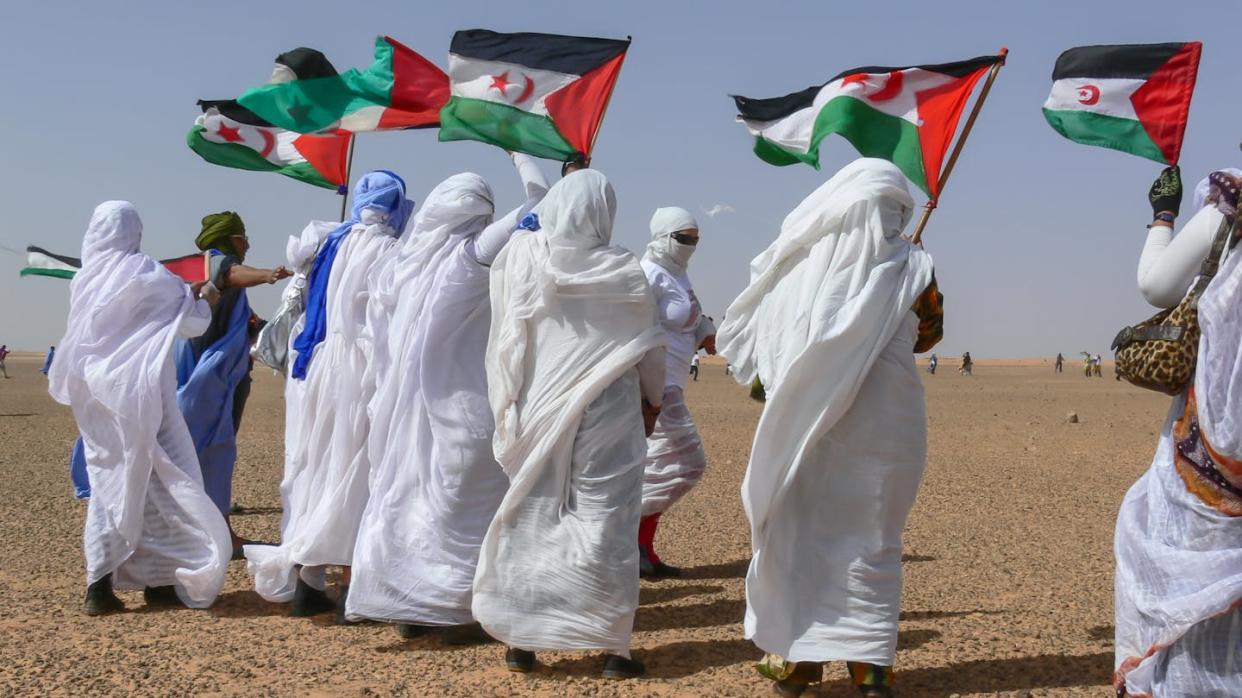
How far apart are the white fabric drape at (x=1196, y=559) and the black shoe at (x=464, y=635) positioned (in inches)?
113

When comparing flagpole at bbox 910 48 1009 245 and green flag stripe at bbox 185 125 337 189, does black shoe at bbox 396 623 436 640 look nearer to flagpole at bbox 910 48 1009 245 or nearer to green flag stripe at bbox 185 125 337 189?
flagpole at bbox 910 48 1009 245

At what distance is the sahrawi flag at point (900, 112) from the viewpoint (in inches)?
262

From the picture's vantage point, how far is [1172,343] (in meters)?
4.14

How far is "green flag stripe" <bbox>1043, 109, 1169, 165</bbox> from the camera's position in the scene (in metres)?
5.48

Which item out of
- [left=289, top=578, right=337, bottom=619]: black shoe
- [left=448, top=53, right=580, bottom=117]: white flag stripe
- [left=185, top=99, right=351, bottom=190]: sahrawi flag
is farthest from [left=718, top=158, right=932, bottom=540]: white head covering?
[left=185, top=99, right=351, bottom=190]: sahrawi flag

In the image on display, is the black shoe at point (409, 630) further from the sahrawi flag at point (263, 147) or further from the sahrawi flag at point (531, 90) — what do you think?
the sahrawi flag at point (263, 147)

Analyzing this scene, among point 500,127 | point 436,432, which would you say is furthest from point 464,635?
point 500,127

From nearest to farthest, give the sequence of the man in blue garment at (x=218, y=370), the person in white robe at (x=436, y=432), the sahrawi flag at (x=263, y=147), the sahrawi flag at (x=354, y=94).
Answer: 1. the person in white robe at (x=436, y=432)
2. the sahrawi flag at (x=354, y=94)
3. the man in blue garment at (x=218, y=370)
4. the sahrawi flag at (x=263, y=147)

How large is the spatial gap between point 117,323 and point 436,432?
2.02 metres

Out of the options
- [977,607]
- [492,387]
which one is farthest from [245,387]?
[977,607]

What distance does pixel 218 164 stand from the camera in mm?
9445

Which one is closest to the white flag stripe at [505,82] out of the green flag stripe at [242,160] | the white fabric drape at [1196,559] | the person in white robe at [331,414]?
the person in white robe at [331,414]

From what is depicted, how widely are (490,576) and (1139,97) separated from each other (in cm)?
336

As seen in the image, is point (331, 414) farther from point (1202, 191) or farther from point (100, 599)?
point (1202, 191)
